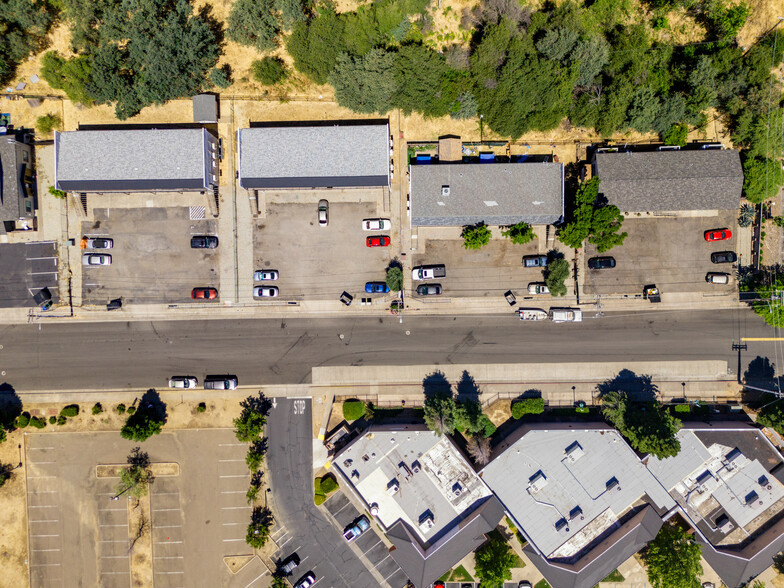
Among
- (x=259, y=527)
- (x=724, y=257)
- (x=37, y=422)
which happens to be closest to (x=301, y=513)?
(x=259, y=527)

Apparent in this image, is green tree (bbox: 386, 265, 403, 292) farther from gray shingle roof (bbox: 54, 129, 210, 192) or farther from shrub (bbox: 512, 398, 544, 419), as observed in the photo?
gray shingle roof (bbox: 54, 129, 210, 192)

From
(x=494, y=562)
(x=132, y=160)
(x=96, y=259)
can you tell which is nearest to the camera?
(x=132, y=160)

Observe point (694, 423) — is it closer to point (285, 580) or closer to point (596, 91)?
point (596, 91)

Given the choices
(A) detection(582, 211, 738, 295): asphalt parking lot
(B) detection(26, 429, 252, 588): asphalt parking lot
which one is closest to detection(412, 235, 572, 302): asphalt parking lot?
(A) detection(582, 211, 738, 295): asphalt parking lot

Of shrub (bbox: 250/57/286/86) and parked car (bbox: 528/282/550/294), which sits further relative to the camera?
parked car (bbox: 528/282/550/294)

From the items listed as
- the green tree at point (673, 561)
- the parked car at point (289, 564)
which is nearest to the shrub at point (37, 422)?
the parked car at point (289, 564)

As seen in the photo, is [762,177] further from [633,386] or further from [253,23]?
[253,23]
